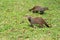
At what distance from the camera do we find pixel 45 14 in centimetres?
934

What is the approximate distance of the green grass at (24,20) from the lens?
6.53 metres

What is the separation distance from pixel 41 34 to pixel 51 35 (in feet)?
1.00

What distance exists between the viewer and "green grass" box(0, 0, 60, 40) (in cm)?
653

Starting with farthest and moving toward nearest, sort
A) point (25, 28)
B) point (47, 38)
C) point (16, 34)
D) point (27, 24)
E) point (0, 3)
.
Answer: point (0, 3), point (27, 24), point (25, 28), point (16, 34), point (47, 38)

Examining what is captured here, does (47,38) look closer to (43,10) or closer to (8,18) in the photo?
(8,18)

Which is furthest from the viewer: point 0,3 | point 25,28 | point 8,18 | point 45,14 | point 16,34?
point 0,3

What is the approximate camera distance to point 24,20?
8227mm

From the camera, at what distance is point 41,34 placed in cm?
662

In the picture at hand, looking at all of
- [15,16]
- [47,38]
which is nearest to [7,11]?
[15,16]

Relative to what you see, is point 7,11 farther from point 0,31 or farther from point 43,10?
point 0,31

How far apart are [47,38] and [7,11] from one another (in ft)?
12.3

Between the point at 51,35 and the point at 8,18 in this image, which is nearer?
the point at 51,35

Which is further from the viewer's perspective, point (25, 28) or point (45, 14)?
point (45, 14)

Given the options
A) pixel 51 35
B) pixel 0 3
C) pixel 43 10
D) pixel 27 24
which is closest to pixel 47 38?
pixel 51 35
